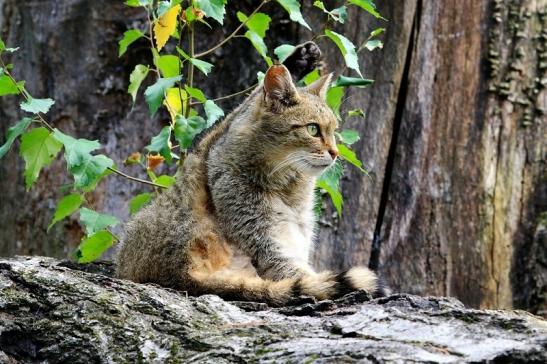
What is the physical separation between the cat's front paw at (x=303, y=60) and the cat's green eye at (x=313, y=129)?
0.55 meters

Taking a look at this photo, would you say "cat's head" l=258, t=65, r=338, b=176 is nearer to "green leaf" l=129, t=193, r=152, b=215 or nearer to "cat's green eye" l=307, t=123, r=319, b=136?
"cat's green eye" l=307, t=123, r=319, b=136

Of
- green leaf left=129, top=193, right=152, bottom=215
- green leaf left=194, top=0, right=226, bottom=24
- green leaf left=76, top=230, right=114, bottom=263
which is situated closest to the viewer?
green leaf left=194, top=0, right=226, bottom=24

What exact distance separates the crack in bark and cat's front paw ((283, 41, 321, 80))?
30.5 inches

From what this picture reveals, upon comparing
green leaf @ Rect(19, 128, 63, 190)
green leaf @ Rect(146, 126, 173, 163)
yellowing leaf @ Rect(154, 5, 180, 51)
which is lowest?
green leaf @ Rect(19, 128, 63, 190)

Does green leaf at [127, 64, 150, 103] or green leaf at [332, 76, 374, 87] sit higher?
green leaf at [332, 76, 374, 87]

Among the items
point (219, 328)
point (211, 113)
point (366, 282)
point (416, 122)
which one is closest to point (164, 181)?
point (211, 113)

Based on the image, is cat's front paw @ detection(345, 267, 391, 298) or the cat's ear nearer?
cat's front paw @ detection(345, 267, 391, 298)

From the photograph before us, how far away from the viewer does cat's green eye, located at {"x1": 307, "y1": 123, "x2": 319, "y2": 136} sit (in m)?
4.73

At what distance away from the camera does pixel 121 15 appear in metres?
6.04

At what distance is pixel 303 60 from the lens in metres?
5.21

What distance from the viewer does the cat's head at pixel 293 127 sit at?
4617 millimetres

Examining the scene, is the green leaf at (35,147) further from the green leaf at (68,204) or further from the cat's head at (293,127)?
the cat's head at (293,127)

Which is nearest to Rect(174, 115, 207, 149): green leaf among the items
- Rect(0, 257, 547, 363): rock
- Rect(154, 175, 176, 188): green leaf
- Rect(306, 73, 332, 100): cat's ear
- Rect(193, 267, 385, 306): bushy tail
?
Rect(154, 175, 176, 188): green leaf

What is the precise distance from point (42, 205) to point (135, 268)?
233 cm
